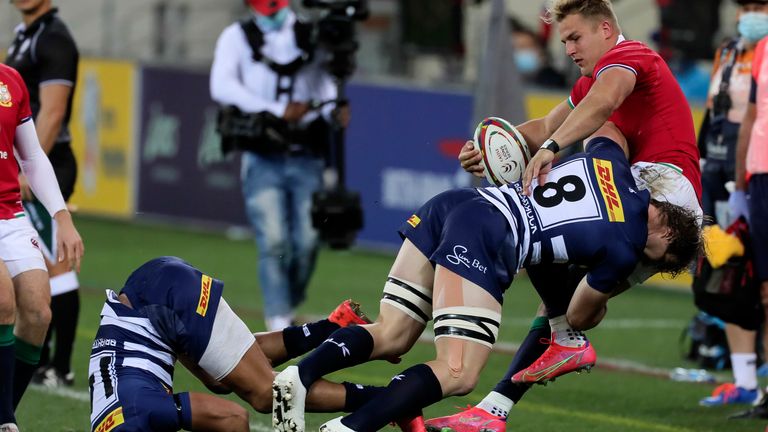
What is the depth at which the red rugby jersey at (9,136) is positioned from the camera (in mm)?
6395

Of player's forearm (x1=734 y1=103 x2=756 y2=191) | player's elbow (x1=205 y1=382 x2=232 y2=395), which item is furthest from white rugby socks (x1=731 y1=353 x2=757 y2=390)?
player's elbow (x1=205 y1=382 x2=232 y2=395)

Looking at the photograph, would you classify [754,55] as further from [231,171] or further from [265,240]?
[231,171]

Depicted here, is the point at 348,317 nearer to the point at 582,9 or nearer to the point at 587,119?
the point at 587,119

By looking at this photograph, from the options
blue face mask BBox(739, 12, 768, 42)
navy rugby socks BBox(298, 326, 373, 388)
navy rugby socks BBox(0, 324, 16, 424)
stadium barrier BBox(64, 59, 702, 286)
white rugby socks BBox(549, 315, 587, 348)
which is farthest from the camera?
stadium barrier BBox(64, 59, 702, 286)

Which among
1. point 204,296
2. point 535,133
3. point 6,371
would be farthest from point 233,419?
point 535,133

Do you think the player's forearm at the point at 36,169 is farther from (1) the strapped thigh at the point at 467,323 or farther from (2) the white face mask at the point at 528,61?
(2) the white face mask at the point at 528,61

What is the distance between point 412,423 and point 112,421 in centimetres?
122

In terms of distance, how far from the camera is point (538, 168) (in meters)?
6.15

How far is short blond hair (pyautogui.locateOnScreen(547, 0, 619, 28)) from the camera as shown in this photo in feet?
21.1

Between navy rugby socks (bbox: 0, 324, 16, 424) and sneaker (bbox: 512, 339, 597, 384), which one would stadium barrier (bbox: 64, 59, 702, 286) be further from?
navy rugby socks (bbox: 0, 324, 16, 424)

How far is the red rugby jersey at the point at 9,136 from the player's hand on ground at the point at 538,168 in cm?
217

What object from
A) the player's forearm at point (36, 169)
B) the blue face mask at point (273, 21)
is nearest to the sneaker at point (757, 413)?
the player's forearm at point (36, 169)

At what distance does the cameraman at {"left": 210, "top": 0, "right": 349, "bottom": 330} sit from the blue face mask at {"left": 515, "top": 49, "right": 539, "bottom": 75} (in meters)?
7.01

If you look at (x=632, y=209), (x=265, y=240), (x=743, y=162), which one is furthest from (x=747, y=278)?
(x=265, y=240)
